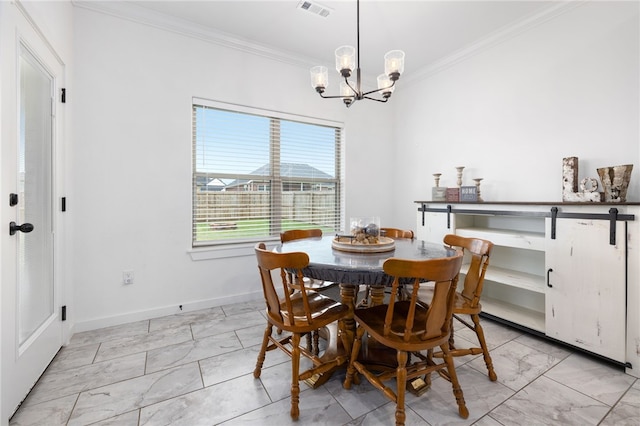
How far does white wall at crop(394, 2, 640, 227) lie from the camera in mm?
2289

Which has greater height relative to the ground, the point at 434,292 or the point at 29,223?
the point at 29,223

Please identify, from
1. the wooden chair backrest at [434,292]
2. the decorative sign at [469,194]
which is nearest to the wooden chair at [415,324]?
the wooden chair backrest at [434,292]

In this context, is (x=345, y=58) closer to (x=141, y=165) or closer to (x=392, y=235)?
(x=392, y=235)

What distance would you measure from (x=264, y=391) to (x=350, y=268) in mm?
968

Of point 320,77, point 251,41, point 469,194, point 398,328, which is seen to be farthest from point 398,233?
point 251,41

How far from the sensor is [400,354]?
1448 millimetres

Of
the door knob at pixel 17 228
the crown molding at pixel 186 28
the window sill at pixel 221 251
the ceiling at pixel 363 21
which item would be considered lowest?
the window sill at pixel 221 251

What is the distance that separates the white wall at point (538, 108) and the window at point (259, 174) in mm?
1330

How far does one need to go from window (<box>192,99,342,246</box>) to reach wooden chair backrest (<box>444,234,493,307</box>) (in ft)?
6.66

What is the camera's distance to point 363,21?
2.86m

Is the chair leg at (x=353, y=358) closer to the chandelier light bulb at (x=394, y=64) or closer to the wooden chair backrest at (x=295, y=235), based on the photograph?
the wooden chair backrest at (x=295, y=235)

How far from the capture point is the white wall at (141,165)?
2.55 meters

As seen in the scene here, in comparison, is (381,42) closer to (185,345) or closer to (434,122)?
(434,122)

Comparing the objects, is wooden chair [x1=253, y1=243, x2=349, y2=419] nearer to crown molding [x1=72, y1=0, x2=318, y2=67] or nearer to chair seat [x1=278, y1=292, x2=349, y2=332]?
chair seat [x1=278, y1=292, x2=349, y2=332]
